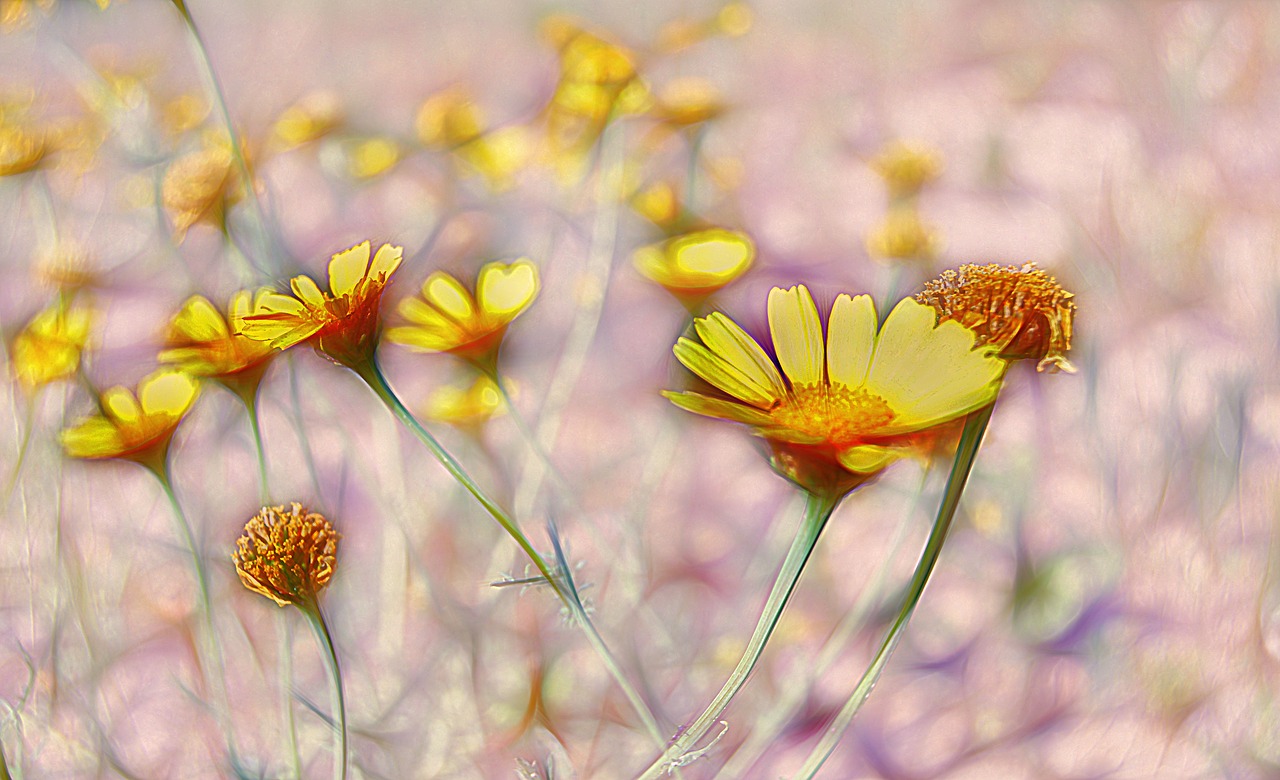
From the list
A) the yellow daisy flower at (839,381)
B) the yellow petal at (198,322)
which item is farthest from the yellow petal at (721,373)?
the yellow petal at (198,322)

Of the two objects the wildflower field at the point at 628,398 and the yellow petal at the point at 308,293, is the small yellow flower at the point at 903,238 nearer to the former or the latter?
the wildflower field at the point at 628,398

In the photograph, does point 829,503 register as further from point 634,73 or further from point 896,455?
point 634,73

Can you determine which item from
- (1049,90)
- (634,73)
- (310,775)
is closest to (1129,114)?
(1049,90)

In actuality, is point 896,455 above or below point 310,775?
above

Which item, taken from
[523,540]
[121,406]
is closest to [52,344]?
[121,406]

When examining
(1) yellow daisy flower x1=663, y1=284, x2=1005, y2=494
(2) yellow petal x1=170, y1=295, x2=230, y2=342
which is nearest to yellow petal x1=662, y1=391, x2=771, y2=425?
(1) yellow daisy flower x1=663, y1=284, x2=1005, y2=494

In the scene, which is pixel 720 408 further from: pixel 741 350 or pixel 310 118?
pixel 310 118
